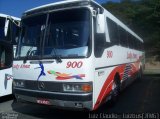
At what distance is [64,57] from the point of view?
676 centimetres

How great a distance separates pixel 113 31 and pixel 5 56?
Answer: 4.19 meters

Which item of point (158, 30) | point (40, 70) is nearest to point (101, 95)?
point (40, 70)

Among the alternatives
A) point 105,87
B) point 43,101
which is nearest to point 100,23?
point 105,87

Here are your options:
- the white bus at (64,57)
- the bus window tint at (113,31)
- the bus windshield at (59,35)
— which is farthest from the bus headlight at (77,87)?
the bus window tint at (113,31)

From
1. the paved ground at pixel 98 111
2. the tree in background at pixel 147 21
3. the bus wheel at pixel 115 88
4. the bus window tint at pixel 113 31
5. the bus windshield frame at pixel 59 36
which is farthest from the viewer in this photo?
the tree in background at pixel 147 21

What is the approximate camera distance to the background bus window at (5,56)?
10.1 meters

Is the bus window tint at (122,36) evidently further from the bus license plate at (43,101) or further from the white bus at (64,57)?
the bus license plate at (43,101)

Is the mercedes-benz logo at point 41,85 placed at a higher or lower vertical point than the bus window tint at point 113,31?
lower

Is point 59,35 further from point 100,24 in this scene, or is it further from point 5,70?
point 5,70

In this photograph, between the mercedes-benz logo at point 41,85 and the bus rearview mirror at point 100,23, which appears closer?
the bus rearview mirror at point 100,23

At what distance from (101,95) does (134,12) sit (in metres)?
40.5

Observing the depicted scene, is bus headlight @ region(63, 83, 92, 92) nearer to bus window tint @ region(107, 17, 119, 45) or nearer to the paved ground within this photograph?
the paved ground

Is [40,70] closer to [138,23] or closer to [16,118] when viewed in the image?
[16,118]

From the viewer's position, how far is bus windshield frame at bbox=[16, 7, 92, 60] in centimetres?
675
